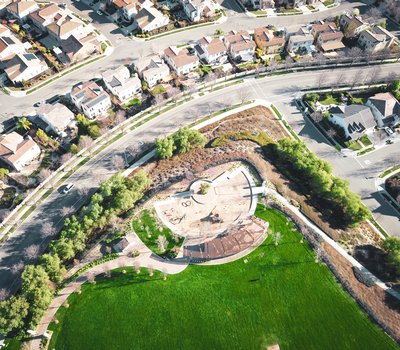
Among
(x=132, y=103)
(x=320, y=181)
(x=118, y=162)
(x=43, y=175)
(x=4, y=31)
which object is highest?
(x=4, y=31)

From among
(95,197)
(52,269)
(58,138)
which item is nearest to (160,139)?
(95,197)

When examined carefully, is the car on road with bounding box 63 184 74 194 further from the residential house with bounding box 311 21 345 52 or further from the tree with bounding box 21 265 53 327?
the residential house with bounding box 311 21 345 52

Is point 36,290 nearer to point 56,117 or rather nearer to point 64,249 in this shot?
point 64,249

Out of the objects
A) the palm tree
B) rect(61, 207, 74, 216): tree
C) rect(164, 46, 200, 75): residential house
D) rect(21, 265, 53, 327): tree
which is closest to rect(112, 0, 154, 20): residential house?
rect(164, 46, 200, 75): residential house

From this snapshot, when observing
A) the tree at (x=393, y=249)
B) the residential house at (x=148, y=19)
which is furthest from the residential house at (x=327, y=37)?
the tree at (x=393, y=249)

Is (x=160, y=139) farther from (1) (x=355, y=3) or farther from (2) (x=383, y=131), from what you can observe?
(1) (x=355, y=3)

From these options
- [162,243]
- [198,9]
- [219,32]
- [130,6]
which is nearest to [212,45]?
[219,32]
